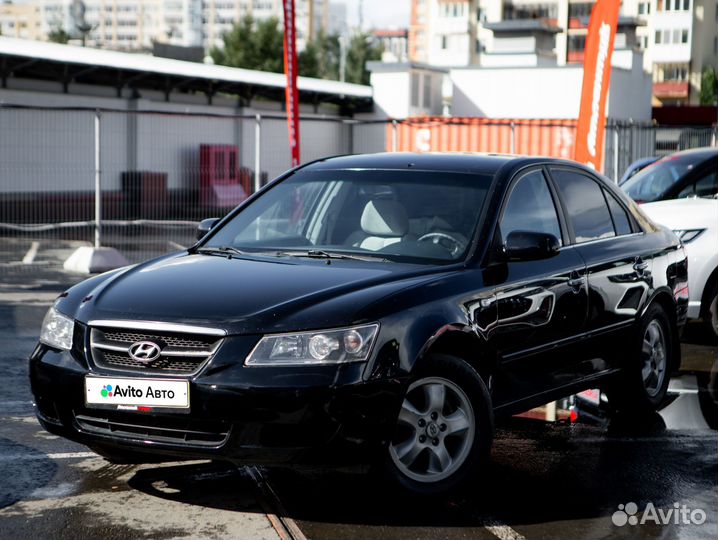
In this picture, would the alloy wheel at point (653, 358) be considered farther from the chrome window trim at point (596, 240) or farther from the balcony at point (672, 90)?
the balcony at point (672, 90)

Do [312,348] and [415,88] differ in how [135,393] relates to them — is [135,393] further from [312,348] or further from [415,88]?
[415,88]

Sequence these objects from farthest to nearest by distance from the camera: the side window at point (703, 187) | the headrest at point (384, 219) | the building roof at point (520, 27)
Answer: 1. the building roof at point (520, 27)
2. the side window at point (703, 187)
3. the headrest at point (384, 219)

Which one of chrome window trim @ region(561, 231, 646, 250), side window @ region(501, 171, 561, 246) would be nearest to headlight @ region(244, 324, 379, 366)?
side window @ region(501, 171, 561, 246)

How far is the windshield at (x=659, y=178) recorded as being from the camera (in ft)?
40.1

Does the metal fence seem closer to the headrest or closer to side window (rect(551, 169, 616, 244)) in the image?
side window (rect(551, 169, 616, 244))

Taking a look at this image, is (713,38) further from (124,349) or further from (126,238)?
(124,349)

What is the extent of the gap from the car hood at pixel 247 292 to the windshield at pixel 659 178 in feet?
24.6

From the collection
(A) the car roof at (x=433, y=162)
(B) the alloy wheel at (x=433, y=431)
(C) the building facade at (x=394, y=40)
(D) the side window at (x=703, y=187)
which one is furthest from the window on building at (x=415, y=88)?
(C) the building facade at (x=394, y=40)

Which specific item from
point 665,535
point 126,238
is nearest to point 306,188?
point 665,535

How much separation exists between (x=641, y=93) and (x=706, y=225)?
128 ft

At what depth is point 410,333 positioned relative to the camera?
4.85 m

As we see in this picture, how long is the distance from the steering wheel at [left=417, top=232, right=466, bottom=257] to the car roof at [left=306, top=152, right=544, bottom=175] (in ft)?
1.64

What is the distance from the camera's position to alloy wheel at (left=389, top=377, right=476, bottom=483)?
16.3 ft

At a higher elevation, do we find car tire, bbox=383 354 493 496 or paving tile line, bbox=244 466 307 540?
car tire, bbox=383 354 493 496
